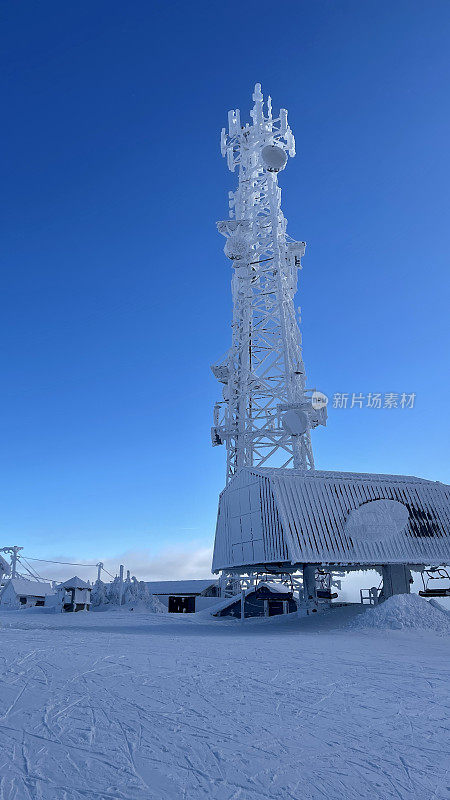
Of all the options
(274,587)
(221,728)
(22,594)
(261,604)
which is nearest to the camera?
(221,728)

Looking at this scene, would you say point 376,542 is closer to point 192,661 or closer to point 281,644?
point 281,644

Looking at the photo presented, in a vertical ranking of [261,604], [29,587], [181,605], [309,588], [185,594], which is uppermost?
[29,587]

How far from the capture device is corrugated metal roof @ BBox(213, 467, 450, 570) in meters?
22.5

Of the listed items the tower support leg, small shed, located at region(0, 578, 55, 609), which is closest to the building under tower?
the tower support leg

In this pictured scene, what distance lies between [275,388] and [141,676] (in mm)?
27115

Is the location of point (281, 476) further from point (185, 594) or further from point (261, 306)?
point (185, 594)

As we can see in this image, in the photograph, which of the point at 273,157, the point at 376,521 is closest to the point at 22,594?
the point at 376,521

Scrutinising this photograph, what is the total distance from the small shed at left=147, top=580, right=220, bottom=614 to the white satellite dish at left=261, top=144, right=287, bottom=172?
34.2m

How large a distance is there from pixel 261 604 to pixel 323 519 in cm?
1540

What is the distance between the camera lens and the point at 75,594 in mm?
46625

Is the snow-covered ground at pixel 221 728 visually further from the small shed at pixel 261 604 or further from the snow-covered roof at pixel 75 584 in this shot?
the snow-covered roof at pixel 75 584

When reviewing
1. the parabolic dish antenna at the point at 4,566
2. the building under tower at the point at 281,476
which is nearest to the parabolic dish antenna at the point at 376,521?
the building under tower at the point at 281,476

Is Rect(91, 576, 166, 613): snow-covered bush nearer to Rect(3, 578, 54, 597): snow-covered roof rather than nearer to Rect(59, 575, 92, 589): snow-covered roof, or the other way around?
Rect(59, 575, 92, 589): snow-covered roof

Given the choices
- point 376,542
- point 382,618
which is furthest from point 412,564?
point 382,618
